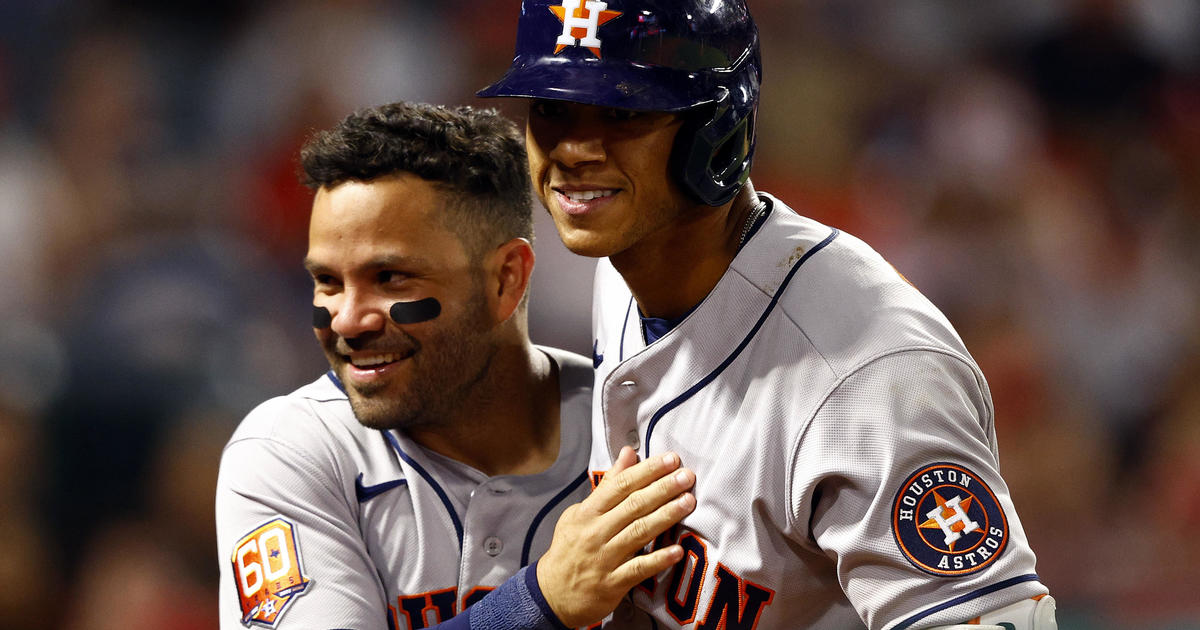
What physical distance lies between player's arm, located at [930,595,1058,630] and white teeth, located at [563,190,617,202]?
2.21 feet

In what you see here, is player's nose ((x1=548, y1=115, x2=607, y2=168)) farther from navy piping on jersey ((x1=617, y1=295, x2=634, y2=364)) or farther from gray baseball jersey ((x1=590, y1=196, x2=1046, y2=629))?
navy piping on jersey ((x1=617, y1=295, x2=634, y2=364))

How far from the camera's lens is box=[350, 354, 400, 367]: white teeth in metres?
1.85

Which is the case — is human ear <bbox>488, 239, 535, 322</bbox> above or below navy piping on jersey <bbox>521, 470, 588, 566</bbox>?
above

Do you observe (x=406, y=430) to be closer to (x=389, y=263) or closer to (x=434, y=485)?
(x=434, y=485)

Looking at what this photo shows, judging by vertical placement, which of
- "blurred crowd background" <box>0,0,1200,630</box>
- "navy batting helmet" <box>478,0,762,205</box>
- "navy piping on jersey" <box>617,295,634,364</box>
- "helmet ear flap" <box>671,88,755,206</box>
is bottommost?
"blurred crowd background" <box>0,0,1200,630</box>

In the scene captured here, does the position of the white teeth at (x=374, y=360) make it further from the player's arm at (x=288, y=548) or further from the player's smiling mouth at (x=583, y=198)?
the player's smiling mouth at (x=583, y=198)

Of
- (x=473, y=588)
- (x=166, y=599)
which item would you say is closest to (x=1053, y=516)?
(x=473, y=588)

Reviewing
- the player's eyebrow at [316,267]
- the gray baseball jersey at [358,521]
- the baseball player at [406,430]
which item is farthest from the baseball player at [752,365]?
the player's eyebrow at [316,267]

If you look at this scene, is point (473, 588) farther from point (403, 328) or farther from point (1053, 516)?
point (1053, 516)

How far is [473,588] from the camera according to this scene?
1855 mm

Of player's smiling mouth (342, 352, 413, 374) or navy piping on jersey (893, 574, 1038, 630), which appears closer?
navy piping on jersey (893, 574, 1038, 630)

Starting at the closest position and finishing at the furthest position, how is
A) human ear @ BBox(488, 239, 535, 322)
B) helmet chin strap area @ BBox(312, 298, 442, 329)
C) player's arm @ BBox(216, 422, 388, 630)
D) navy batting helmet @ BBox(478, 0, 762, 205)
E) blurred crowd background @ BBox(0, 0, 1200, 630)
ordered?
navy batting helmet @ BBox(478, 0, 762, 205) → player's arm @ BBox(216, 422, 388, 630) → helmet chin strap area @ BBox(312, 298, 442, 329) → human ear @ BBox(488, 239, 535, 322) → blurred crowd background @ BBox(0, 0, 1200, 630)

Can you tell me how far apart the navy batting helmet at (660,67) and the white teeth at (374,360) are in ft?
1.68

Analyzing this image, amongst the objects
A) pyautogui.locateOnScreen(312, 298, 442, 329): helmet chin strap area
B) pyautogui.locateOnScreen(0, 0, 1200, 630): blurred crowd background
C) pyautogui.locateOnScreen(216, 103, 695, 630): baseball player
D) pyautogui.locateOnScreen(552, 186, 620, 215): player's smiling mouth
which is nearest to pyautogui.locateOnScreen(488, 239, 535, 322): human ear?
pyautogui.locateOnScreen(216, 103, 695, 630): baseball player
